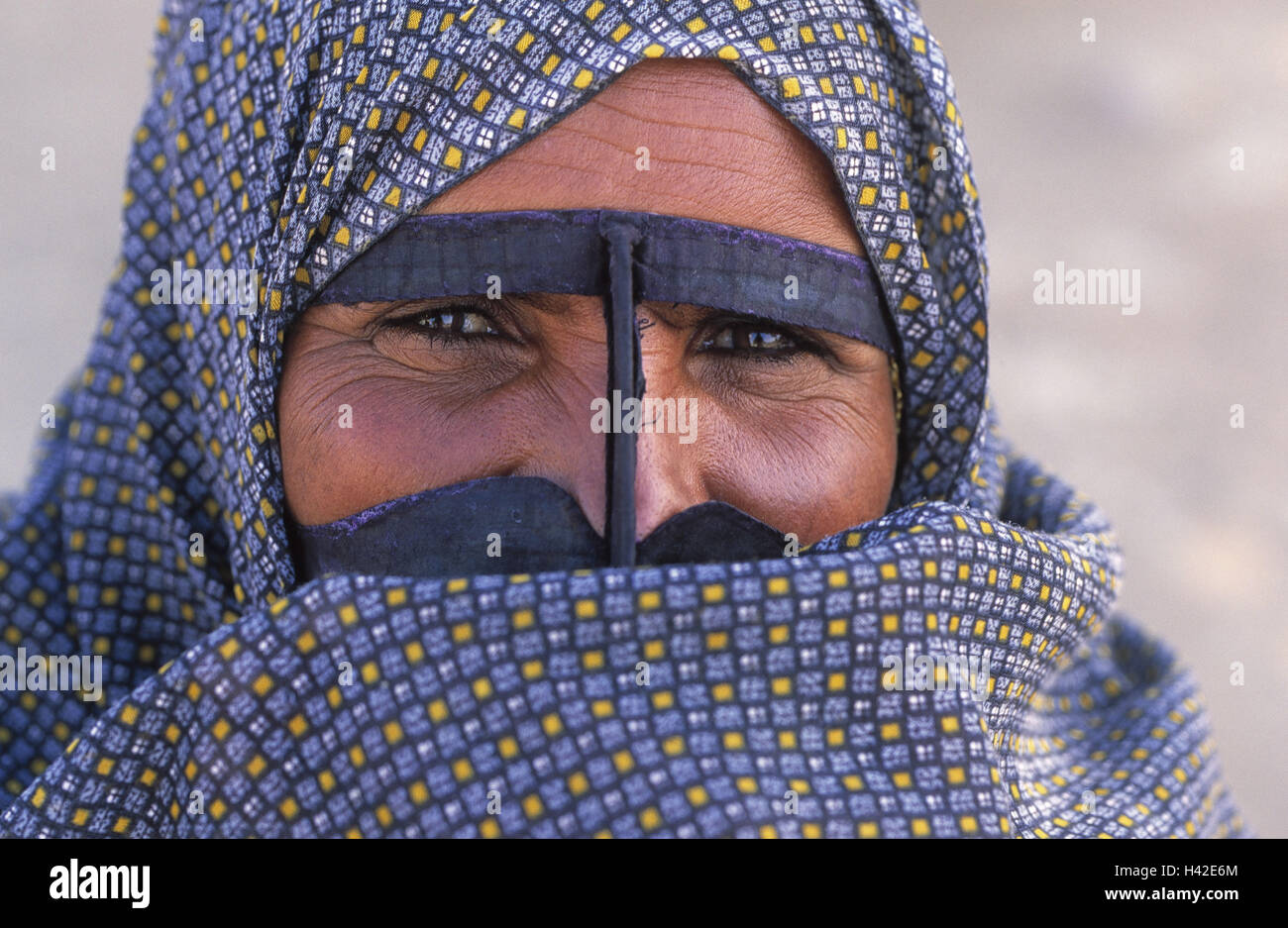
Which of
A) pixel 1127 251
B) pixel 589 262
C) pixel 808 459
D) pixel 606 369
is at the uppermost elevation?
pixel 1127 251

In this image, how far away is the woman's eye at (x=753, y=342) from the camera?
1736 millimetres

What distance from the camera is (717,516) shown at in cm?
163

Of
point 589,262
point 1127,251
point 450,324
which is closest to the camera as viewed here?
point 589,262

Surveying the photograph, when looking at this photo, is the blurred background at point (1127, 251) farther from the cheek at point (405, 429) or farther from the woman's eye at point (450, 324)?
the woman's eye at point (450, 324)

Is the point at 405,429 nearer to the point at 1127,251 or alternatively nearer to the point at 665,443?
the point at 665,443

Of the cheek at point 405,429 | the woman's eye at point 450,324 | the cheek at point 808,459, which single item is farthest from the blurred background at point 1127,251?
the woman's eye at point 450,324

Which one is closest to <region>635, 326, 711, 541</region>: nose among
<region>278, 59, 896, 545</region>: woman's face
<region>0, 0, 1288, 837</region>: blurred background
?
<region>278, 59, 896, 545</region>: woman's face

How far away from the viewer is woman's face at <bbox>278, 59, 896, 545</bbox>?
5.34 feet

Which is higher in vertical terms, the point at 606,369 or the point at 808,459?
the point at 606,369

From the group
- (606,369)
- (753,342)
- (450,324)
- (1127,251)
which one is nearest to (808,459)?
(753,342)

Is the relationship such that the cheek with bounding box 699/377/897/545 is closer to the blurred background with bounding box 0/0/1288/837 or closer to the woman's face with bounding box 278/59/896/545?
the woman's face with bounding box 278/59/896/545

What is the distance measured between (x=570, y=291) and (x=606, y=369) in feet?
0.34

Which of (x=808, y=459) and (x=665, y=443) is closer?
(x=665, y=443)

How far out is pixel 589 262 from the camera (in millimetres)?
1613
